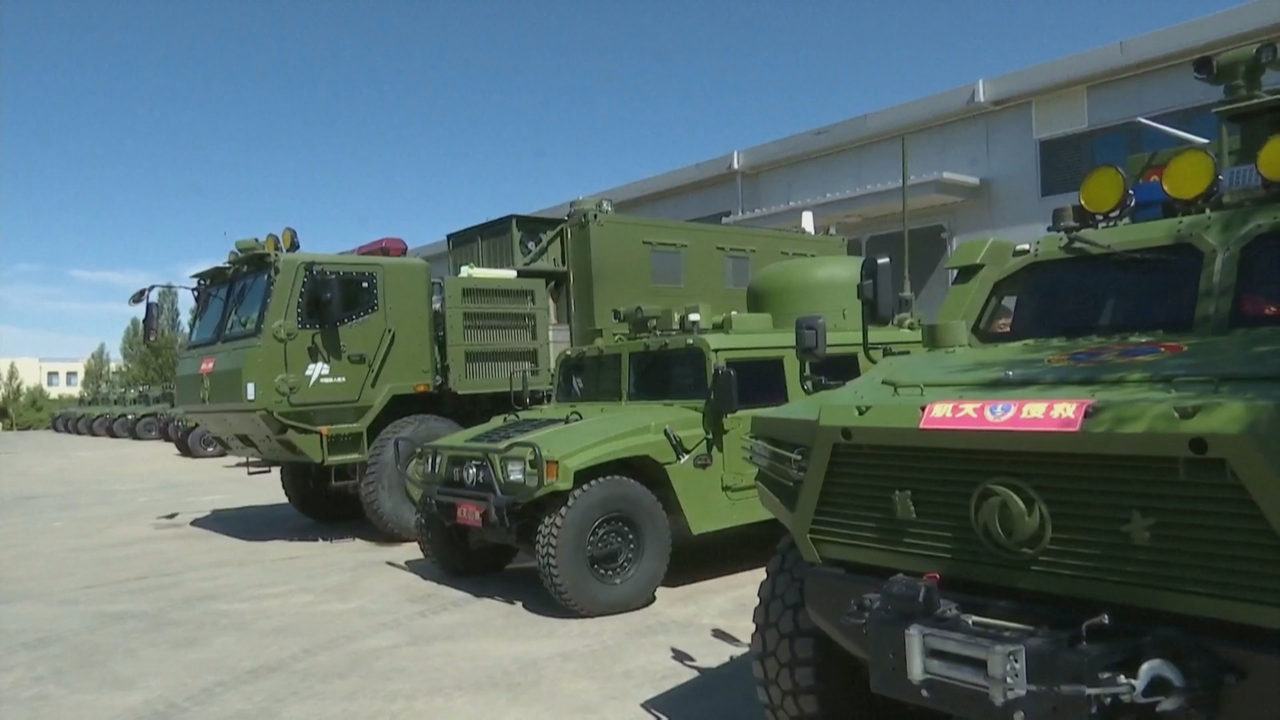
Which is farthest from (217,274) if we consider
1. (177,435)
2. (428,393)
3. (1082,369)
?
(177,435)

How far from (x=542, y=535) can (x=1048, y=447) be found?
381 cm

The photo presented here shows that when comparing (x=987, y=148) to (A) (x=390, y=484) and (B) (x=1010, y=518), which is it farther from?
(B) (x=1010, y=518)

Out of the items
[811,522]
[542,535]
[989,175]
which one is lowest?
[542,535]

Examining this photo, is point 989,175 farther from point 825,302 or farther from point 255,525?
point 255,525

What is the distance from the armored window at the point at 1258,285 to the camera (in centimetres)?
342

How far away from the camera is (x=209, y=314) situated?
32.4ft

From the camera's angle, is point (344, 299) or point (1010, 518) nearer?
point (1010, 518)

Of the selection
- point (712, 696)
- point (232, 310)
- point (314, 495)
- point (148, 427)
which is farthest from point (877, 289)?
point (148, 427)

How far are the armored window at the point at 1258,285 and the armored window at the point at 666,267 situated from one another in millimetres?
7085

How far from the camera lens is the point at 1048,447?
2.69 m

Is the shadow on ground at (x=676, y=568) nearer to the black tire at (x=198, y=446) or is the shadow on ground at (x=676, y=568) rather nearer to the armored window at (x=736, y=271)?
the armored window at (x=736, y=271)

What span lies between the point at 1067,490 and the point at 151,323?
9208 millimetres

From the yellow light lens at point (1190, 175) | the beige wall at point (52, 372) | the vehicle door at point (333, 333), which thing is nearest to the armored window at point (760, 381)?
the yellow light lens at point (1190, 175)

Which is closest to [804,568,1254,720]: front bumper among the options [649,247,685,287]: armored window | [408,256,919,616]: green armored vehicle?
[408,256,919,616]: green armored vehicle
